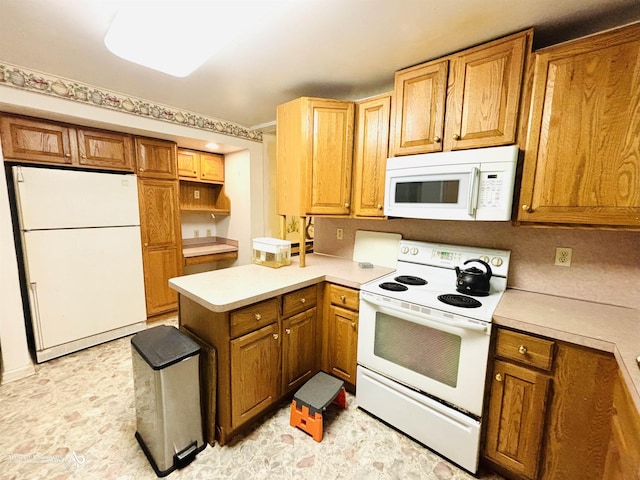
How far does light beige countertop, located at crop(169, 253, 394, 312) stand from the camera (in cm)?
145

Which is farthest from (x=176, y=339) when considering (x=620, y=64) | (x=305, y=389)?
(x=620, y=64)

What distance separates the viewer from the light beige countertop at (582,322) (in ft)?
3.27

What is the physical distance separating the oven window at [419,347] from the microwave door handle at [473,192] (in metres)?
0.70

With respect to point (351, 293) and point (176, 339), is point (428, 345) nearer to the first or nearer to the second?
point (351, 293)

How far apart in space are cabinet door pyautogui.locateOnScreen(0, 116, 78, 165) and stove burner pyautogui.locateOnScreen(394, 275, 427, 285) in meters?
2.95

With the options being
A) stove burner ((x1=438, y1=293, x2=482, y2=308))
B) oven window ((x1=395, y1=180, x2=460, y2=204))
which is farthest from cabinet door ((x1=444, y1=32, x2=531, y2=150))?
stove burner ((x1=438, y1=293, x2=482, y2=308))

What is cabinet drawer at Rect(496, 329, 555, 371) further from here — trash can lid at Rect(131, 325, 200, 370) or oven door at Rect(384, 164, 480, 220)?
trash can lid at Rect(131, 325, 200, 370)

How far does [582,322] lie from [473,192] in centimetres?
79

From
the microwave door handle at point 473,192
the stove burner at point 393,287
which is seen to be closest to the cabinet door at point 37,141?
the stove burner at point 393,287

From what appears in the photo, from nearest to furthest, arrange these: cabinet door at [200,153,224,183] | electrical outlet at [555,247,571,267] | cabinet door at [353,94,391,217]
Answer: electrical outlet at [555,247,571,267] < cabinet door at [353,94,391,217] < cabinet door at [200,153,224,183]

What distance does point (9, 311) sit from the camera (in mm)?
2035

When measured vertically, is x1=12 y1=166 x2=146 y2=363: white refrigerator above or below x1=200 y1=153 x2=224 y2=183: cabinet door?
below

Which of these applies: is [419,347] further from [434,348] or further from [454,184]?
[454,184]

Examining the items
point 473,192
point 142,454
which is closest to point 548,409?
point 473,192
